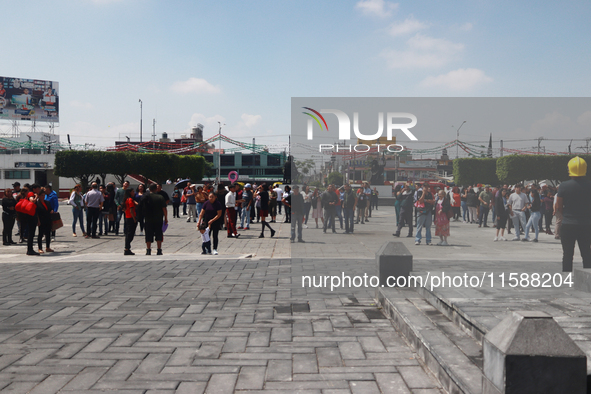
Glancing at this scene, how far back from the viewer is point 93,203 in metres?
14.0

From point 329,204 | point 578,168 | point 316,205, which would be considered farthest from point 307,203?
point 578,168

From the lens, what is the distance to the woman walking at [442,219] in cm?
1047

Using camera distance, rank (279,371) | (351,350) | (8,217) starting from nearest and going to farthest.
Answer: (279,371) → (351,350) → (8,217)

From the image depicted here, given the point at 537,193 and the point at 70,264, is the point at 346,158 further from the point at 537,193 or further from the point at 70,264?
the point at 537,193

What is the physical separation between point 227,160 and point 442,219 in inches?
2787

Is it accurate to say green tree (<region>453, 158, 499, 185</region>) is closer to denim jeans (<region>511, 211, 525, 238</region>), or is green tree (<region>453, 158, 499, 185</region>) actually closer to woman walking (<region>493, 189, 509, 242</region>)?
woman walking (<region>493, 189, 509, 242</region>)

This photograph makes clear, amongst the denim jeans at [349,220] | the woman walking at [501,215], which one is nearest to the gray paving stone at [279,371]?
the woman walking at [501,215]

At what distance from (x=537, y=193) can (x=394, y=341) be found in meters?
9.70

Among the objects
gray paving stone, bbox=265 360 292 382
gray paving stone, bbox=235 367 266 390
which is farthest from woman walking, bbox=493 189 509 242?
gray paving stone, bbox=235 367 266 390

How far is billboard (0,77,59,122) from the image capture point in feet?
190

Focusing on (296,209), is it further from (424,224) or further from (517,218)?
(517,218)

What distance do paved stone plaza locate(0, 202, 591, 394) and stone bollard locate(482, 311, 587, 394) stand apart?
93cm

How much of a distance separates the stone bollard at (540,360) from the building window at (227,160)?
7763cm

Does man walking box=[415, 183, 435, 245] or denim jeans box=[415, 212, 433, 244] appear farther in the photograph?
denim jeans box=[415, 212, 433, 244]
